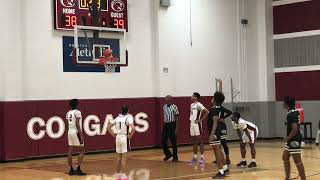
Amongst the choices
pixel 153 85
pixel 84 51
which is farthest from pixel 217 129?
pixel 153 85

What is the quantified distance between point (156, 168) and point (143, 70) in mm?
8195

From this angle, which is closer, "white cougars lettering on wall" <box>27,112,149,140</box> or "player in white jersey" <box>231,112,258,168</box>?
"player in white jersey" <box>231,112,258,168</box>

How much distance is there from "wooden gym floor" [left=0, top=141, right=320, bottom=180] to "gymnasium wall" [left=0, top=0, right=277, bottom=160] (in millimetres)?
1631

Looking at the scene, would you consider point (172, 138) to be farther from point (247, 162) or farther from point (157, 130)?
point (157, 130)

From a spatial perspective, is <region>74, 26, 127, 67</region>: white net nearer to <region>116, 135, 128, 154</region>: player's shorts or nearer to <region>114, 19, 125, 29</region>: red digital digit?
<region>114, 19, 125, 29</region>: red digital digit

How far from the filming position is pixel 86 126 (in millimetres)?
21406

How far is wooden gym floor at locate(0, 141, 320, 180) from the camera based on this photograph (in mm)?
14109

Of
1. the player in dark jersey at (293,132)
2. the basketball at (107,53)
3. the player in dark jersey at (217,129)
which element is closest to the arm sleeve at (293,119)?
the player in dark jersey at (293,132)

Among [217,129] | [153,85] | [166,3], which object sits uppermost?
[166,3]

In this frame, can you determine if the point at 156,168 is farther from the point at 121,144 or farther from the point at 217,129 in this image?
the point at 217,129

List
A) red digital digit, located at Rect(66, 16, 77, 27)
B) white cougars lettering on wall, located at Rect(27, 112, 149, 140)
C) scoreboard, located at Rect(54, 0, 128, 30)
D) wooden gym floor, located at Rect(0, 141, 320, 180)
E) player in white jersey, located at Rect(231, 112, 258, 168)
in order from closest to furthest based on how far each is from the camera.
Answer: wooden gym floor, located at Rect(0, 141, 320, 180) < player in white jersey, located at Rect(231, 112, 258, 168) < white cougars lettering on wall, located at Rect(27, 112, 149, 140) < scoreboard, located at Rect(54, 0, 128, 30) < red digital digit, located at Rect(66, 16, 77, 27)

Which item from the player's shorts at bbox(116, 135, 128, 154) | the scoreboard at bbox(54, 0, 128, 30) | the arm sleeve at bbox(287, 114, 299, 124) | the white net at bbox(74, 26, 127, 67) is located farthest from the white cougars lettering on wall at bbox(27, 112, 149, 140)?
the arm sleeve at bbox(287, 114, 299, 124)

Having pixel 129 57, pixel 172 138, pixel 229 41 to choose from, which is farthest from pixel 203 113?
pixel 229 41

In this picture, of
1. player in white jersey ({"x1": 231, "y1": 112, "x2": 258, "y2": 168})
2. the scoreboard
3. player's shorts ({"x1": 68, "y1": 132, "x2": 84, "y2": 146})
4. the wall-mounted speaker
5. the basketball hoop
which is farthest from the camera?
the wall-mounted speaker
